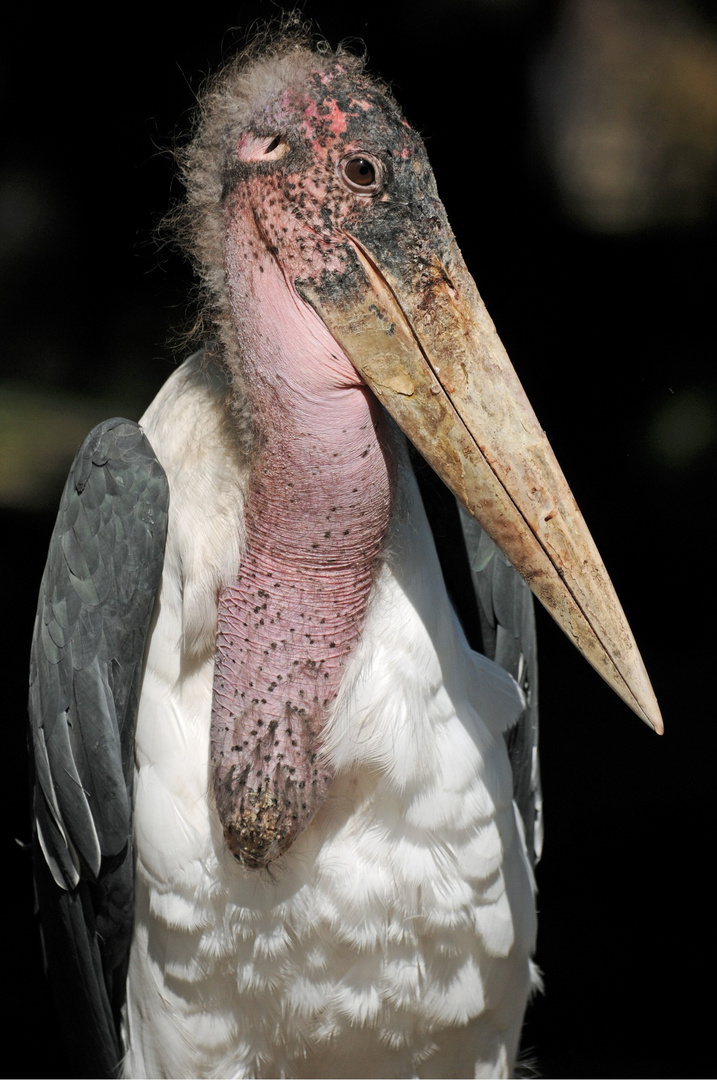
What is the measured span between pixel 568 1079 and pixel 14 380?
7.65 ft

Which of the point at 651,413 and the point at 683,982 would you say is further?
the point at 683,982

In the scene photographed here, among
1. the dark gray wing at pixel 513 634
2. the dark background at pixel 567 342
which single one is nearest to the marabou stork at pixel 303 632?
the dark gray wing at pixel 513 634

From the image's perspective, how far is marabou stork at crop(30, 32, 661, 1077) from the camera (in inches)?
53.4

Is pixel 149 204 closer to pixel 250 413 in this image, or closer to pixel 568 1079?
pixel 250 413

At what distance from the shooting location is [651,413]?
2.73 meters

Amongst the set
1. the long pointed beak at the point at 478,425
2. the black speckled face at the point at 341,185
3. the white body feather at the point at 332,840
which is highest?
the black speckled face at the point at 341,185

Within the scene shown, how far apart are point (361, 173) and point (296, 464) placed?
1.21 feet

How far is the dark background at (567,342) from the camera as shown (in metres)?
2.45

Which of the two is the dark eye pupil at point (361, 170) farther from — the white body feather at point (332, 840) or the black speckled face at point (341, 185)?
the white body feather at point (332, 840)

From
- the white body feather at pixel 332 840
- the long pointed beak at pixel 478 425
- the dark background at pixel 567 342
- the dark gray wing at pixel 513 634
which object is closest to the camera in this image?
the long pointed beak at pixel 478 425

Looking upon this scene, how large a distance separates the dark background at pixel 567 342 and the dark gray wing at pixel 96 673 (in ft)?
2.88

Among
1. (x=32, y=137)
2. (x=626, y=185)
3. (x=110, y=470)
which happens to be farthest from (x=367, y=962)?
(x=32, y=137)

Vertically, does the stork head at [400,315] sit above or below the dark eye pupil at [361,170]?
below

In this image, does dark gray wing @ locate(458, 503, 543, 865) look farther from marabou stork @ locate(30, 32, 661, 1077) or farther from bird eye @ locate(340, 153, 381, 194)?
bird eye @ locate(340, 153, 381, 194)
